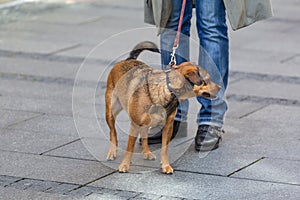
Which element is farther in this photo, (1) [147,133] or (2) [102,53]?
(2) [102,53]

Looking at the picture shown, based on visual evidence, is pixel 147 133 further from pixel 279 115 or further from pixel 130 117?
pixel 279 115

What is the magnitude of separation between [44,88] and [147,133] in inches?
92.7

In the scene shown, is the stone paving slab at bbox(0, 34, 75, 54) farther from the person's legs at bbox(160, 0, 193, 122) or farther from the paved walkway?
the person's legs at bbox(160, 0, 193, 122)

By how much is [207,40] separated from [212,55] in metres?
0.11

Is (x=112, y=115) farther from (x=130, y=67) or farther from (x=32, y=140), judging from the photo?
(x=32, y=140)

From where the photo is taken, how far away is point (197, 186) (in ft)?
15.7

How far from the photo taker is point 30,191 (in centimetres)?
467

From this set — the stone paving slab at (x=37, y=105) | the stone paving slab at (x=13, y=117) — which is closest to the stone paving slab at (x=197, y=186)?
the stone paving slab at (x=13, y=117)

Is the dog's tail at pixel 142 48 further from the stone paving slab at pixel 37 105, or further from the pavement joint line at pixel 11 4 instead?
the pavement joint line at pixel 11 4

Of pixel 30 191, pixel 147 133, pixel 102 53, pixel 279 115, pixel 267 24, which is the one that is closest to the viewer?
pixel 30 191

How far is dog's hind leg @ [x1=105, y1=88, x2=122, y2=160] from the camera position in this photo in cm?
504

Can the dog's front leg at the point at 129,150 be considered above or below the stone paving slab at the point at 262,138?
above

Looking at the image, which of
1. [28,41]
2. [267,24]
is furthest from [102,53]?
[267,24]

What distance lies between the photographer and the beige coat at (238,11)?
536 centimetres
